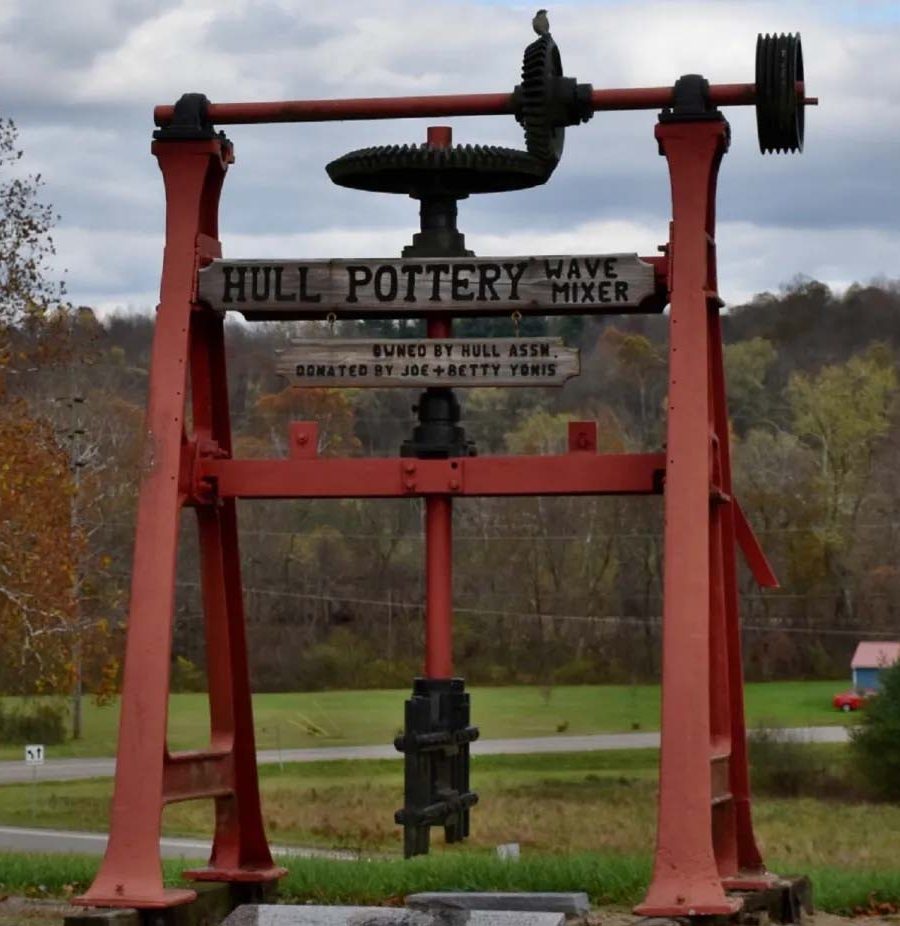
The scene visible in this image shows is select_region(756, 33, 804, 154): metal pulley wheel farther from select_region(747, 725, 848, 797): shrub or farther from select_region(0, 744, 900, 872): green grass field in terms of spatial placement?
select_region(747, 725, 848, 797): shrub

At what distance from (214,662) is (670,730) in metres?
3.01

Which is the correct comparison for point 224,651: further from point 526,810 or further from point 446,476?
point 526,810

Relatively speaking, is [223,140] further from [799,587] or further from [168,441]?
[799,587]

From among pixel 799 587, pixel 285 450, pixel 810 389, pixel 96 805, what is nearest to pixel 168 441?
pixel 96 805

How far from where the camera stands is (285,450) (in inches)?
2628

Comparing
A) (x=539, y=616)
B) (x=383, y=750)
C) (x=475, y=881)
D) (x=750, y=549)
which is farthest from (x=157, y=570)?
(x=539, y=616)

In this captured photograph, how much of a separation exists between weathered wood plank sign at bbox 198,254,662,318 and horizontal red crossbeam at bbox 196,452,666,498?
2.65 ft

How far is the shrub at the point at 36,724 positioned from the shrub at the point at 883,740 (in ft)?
77.0

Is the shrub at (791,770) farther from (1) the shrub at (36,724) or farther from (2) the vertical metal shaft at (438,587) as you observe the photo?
(2) the vertical metal shaft at (438,587)

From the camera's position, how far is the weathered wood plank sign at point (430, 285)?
12359 mm

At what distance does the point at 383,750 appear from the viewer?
59.7 m

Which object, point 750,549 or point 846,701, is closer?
point 750,549

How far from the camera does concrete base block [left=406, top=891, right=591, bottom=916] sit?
12.0m

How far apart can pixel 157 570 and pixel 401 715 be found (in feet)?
159
